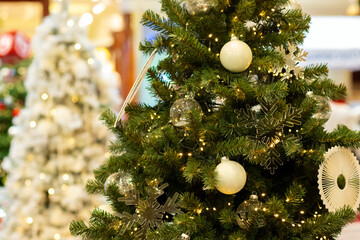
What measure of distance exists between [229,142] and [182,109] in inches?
6.3

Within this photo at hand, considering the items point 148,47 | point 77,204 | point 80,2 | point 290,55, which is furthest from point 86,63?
point 80,2

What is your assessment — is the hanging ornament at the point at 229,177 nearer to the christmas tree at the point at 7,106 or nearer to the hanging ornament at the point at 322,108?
the hanging ornament at the point at 322,108

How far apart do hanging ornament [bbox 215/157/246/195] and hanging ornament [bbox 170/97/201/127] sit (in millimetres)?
161

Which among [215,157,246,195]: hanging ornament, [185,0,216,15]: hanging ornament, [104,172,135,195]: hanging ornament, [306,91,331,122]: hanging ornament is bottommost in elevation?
[104,172,135,195]: hanging ornament

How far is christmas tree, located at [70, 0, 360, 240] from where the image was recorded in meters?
1.29

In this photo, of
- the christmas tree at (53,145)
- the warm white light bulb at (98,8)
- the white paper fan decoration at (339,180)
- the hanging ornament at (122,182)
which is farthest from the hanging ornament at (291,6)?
the warm white light bulb at (98,8)

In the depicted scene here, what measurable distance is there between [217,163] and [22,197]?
2.29 metres

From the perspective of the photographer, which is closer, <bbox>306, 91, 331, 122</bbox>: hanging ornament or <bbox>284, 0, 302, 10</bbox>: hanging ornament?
<bbox>306, 91, 331, 122</bbox>: hanging ornament

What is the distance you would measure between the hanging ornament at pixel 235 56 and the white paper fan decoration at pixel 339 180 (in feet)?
1.19

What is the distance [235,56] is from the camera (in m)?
1.30

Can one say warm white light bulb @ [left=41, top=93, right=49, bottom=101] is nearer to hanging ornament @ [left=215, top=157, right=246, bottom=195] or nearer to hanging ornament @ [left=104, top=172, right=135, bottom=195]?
hanging ornament @ [left=104, top=172, right=135, bottom=195]

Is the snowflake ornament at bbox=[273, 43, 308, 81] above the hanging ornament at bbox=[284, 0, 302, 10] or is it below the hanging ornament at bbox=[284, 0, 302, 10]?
below

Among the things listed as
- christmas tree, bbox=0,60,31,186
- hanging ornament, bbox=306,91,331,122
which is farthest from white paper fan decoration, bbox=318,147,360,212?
christmas tree, bbox=0,60,31,186

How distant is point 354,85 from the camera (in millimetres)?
8430
